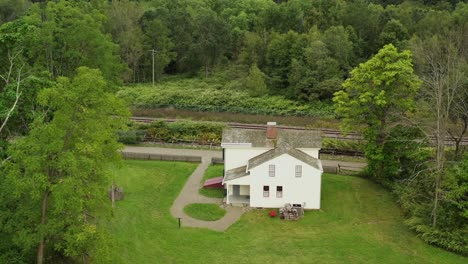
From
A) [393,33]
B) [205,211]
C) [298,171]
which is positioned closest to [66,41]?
[205,211]

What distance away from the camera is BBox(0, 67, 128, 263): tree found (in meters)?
22.9

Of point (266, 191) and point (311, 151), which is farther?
point (311, 151)

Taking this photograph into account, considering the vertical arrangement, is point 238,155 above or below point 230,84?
below

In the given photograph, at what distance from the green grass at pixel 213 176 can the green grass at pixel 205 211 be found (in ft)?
6.91

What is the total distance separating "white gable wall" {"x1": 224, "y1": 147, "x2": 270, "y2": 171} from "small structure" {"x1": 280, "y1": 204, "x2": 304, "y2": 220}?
16.1 ft

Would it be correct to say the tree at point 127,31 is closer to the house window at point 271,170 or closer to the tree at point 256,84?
the tree at point 256,84

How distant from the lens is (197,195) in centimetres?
4028

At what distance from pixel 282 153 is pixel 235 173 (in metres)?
4.23

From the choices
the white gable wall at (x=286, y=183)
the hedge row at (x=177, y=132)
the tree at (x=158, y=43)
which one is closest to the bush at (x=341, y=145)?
the hedge row at (x=177, y=132)

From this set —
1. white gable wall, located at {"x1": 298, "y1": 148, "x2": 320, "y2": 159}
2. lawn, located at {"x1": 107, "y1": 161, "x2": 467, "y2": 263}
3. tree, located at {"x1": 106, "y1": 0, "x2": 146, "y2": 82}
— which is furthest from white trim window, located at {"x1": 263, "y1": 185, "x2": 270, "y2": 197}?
tree, located at {"x1": 106, "y1": 0, "x2": 146, "y2": 82}

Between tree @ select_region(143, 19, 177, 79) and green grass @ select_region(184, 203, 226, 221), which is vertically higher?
tree @ select_region(143, 19, 177, 79)

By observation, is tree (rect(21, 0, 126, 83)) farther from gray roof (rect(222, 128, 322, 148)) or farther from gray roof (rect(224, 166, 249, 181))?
gray roof (rect(224, 166, 249, 181))

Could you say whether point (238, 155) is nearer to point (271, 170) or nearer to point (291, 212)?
point (271, 170)

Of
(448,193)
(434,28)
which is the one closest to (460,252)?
(448,193)
